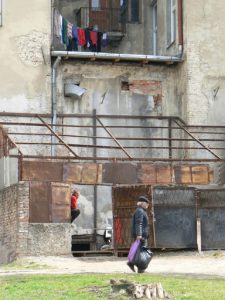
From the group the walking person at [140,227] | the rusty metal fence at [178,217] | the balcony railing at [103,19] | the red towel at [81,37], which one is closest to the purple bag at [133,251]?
the walking person at [140,227]

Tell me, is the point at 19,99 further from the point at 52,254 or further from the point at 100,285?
the point at 100,285

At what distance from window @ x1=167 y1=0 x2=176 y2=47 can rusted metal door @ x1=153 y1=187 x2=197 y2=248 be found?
8.76 metres

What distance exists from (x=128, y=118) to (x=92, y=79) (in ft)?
6.16

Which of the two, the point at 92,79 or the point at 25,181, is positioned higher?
the point at 92,79

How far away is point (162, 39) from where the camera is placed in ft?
104

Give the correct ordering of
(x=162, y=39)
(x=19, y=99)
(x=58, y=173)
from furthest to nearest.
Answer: (x=162, y=39) → (x=19, y=99) → (x=58, y=173)

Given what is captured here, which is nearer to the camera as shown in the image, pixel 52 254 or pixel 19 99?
pixel 52 254

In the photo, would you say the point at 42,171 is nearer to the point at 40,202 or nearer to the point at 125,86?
the point at 40,202

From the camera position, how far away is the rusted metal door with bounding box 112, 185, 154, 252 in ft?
77.0

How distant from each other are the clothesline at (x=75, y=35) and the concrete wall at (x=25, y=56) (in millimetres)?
804

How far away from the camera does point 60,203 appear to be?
77.7 ft

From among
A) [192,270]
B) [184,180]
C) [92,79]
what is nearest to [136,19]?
[92,79]

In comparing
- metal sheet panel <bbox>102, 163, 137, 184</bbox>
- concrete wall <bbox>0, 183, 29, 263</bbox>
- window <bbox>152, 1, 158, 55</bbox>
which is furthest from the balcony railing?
concrete wall <bbox>0, 183, 29, 263</bbox>

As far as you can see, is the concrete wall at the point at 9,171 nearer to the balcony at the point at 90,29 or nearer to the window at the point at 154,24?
the balcony at the point at 90,29
